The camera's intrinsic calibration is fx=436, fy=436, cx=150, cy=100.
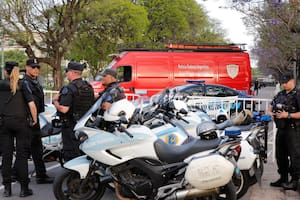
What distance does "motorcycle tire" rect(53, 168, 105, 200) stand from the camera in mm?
5094

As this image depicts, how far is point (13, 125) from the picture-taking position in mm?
5801

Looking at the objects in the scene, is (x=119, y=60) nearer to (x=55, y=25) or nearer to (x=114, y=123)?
(x=114, y=123)

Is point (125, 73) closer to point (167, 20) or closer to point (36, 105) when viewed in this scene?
point (36, 105)

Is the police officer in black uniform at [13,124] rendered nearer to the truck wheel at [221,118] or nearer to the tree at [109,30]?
the truck wheel at [221,118]

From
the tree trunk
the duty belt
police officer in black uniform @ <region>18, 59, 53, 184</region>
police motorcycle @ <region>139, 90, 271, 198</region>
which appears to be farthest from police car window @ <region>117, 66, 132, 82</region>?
the tree trunk

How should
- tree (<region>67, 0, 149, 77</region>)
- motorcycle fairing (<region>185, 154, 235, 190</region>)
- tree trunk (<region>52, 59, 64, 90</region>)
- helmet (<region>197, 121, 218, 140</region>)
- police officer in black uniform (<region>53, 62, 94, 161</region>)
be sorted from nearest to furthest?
motorcycle fairing (<region>185, 154, 235, 190</region>), helmet (<region>197, 121, 218, 140</region>), police officer in black uniform (<region>53, 62, 94, 161</region>), tree trunk (<region>52, 59, 64, 90</region>), tree (<region>67, 0, 149, 77</region>)

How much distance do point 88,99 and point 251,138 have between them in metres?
2.24

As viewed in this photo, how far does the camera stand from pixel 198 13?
4738 centimetres

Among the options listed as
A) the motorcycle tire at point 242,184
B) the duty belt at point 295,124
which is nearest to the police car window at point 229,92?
the duty belt at point 295,124

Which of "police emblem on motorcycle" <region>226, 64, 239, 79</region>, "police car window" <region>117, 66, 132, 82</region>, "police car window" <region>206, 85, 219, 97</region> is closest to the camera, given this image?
"police car window" <region>206, 85, 219, 97</region>

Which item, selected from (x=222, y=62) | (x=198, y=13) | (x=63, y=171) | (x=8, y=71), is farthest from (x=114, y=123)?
(x=198, y=13)

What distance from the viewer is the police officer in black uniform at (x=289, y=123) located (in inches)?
227

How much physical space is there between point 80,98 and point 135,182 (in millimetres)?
1622

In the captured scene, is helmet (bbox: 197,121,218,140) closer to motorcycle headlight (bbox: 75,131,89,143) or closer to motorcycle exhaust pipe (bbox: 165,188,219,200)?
motorcycle exhaust pipe (bbox: 165,188,219,200)
